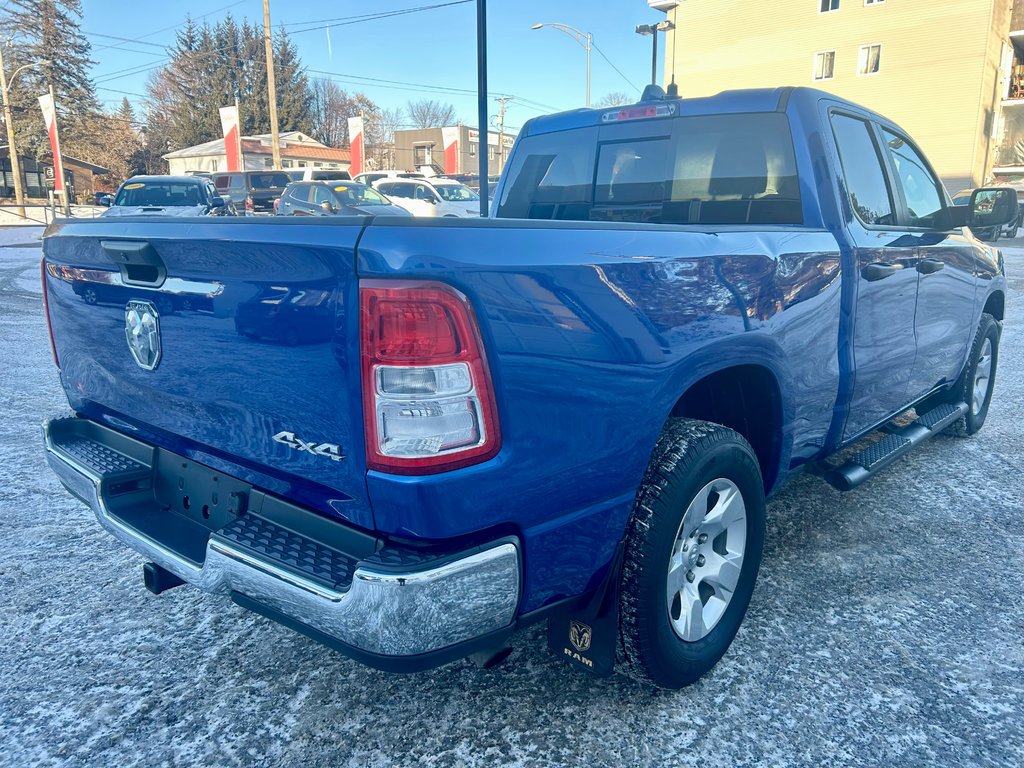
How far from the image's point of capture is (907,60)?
36.8 metres

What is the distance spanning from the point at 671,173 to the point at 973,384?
2732 millimetres

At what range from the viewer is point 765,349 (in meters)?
2.52

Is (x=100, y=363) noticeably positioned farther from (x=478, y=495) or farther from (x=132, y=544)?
(x=478, y=495)

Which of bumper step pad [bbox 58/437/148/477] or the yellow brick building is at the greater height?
the yellow brick building

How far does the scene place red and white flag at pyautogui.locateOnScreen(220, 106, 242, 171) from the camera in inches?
1051

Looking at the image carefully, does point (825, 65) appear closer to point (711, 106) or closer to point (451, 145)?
point (451, 145)

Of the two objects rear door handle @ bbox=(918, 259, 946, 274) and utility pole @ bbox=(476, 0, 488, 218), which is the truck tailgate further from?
utility pole @ bbox=(476, 0, 488, 218)

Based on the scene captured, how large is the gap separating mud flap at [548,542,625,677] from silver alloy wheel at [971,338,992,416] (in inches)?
154

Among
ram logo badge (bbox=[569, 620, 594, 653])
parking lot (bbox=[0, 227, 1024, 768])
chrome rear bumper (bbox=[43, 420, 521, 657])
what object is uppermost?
chrome rear bumper (bbox=[43, 420, 521, 657])

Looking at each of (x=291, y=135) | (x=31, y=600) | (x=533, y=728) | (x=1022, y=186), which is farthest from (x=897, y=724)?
(x=291, y=135)

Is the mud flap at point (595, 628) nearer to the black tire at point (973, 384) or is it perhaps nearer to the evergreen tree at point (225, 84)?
the black tire at point (973, 384)

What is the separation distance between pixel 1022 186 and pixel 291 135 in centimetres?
4791

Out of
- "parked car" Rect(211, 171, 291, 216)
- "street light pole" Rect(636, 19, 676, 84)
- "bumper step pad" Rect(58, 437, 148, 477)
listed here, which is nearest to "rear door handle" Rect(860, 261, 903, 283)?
"bumper step pad" Rect(58, 437, 148, 477)

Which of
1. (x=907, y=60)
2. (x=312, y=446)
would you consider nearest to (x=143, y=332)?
(x=312, y=446)
